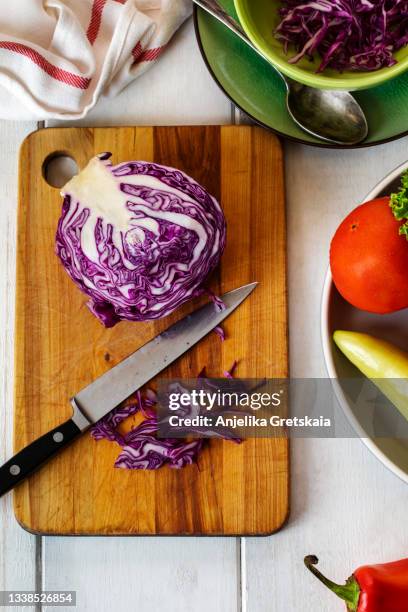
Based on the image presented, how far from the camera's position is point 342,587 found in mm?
1196

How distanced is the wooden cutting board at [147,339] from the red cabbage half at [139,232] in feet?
0.25

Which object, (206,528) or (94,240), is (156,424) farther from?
(94,240)

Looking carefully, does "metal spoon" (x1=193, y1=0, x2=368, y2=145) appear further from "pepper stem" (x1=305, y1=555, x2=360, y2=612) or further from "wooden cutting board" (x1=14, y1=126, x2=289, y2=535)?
"pepper stem" (x1=305, y1=555, x2=360, y2=612)

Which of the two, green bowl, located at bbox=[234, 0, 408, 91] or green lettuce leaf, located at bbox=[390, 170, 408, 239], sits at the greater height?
green bowl, located at bbox=[234, 0, 408, 91]

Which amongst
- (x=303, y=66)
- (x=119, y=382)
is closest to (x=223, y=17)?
(x=303, y=66)

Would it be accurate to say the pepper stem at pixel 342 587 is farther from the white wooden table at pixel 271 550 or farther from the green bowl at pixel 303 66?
the green bowl at pixel 303 66

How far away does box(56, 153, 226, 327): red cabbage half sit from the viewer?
122 cm

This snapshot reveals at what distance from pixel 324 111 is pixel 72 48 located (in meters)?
0.45

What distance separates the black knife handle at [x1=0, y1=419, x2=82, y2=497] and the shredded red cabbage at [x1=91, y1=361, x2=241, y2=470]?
0.04 meters

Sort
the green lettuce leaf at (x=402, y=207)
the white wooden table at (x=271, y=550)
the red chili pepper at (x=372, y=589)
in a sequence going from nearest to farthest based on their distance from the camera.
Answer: the green lettuce leaf at (x=402, y=207)
the red chili pepper at (x=372, y=589)
the white wooden table at (x=271, y=550)

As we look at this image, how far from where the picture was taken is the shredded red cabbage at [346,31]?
4.04 feet

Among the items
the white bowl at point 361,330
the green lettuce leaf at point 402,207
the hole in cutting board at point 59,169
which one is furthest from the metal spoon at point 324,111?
the hole in cutting board at point 59,169

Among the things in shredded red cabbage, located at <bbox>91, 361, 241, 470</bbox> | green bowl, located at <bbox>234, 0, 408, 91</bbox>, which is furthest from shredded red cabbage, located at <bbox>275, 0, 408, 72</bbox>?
shredded red cabbage, located at <bbox>91, 361, 241, 470</bbox>

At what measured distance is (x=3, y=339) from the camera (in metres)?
1.35
